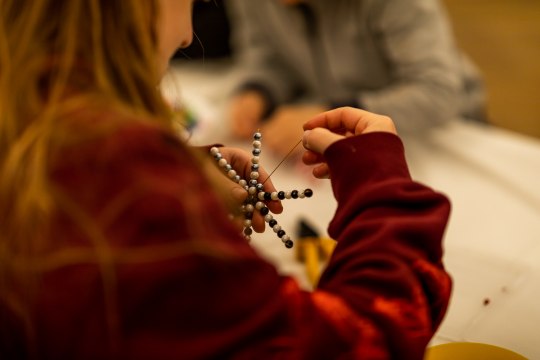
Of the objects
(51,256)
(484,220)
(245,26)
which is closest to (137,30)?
(51,256)

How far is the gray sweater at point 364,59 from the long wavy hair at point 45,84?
52 centimetres

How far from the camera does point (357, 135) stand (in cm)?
44

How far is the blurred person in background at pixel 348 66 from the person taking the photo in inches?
37.2

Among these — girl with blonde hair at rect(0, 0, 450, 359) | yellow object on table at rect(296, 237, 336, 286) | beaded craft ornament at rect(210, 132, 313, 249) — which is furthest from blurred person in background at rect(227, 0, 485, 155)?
girl with blonde hair at rect(0, 0, 450, 359)

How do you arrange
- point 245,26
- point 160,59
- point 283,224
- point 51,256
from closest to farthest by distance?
point 51,256, point 160,59, point 283,224, point 245,26

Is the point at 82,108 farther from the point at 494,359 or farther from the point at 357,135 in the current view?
the point at 494,359

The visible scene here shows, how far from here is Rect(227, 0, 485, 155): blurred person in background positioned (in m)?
0.94

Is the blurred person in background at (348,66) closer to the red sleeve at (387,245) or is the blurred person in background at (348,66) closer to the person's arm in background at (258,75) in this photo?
the person's arm in background at (258,75)

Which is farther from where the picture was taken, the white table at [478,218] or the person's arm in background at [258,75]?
the person's arm in background at [258,75]

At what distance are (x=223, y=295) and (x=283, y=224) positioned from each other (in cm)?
47

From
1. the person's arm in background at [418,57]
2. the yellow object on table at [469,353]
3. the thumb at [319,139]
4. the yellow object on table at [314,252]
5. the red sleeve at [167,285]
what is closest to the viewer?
Answer: the red sleeve at [167,285]

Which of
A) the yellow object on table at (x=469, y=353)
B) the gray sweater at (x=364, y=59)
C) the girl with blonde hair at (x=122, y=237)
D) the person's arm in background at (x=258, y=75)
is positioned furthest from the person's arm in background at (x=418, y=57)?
the girl with blonde hair at (x=122, y=237)

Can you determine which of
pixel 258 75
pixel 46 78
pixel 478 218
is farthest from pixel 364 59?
pixel 46 78

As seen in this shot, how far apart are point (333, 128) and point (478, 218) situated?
1.37 feet
